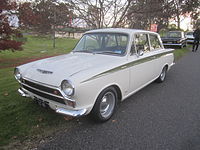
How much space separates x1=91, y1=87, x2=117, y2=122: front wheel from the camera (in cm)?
259

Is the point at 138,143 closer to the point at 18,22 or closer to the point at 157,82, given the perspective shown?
the point at 157,82

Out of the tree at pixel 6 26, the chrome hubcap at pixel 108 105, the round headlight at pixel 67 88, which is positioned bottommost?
the chrome hubcap at pixel 108 105

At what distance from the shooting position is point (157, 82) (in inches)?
202

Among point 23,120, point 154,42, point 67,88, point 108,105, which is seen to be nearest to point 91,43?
point 108,105

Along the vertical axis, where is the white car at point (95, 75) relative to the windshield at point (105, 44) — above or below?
below

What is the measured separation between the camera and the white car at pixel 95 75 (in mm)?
2289

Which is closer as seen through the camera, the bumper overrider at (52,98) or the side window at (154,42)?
the bumper overrider at (52,98)

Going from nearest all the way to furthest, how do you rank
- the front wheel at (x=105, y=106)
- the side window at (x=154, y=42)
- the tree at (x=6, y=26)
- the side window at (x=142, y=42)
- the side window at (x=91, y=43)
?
1. the front wheel at (x=105, y=106)
2. the side window at (x=142, y=42)
3. the side window at (x=91, y=43)
4. the side window at (x=154, y=42)
5. the tree at (x=6, y=26)

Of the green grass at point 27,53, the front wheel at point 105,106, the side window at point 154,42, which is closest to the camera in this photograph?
the front wheel at point 105,106

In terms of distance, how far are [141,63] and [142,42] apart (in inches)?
24.8

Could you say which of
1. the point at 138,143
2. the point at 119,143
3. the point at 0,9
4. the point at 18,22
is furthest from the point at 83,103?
the point at 18,22

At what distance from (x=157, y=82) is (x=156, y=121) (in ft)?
8.12

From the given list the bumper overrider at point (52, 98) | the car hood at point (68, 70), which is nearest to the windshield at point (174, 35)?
the car hood at point (68, 70)

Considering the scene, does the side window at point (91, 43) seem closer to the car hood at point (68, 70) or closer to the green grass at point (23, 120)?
the car hood at point (68, 70)
